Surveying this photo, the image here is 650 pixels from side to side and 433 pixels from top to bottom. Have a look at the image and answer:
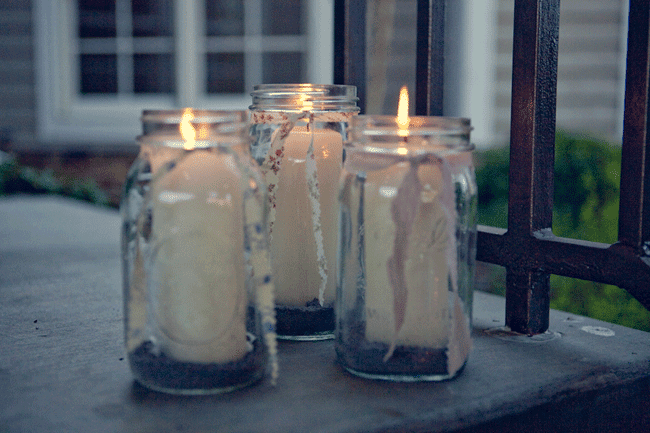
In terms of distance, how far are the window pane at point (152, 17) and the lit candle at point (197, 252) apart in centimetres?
423

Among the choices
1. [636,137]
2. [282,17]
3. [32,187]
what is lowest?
[32,187]

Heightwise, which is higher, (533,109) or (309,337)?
(533,109)

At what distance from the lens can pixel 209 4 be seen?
448cm

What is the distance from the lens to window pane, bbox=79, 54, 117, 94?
4.52m

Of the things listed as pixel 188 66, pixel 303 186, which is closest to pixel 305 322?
pixel 303 186

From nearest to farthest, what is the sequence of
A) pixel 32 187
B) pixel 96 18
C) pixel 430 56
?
pixel 430 56
pixel 32 187
pixel 96 18

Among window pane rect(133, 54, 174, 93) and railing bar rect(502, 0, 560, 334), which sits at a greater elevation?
window pane rect(133, 54, 174, 93)

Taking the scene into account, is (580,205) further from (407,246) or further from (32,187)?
(32,187)

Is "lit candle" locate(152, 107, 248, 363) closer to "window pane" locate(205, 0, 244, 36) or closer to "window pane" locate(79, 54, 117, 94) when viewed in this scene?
"window pane" locate(205, 0, 244, 36)

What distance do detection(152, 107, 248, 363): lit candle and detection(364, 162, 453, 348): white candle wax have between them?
11cm

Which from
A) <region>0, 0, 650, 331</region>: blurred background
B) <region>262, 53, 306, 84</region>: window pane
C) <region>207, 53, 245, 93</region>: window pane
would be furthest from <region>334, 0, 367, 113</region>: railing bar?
<region>207, 53, 245, 93</region>: window pane

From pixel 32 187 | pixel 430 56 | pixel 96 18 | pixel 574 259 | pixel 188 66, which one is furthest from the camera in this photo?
pixel 96 18

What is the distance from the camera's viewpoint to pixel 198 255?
48cm

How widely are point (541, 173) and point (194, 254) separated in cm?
36
